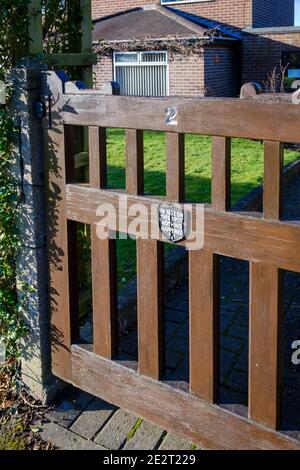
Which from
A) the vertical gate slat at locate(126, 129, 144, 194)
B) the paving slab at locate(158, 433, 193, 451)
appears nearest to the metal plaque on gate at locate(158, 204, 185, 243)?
the vertical gate slat at locate(126, 129, 144, 194)

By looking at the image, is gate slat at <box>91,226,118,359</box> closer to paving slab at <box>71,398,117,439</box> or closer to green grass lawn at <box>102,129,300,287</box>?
paving slab at <box>71,398,117,439</box>

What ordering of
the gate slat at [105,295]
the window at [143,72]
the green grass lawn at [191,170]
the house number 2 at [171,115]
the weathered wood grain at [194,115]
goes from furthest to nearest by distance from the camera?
1. the window at [143,72]
2. the green grass lawn at [191,170]
3. the gate slat at [105,295]
4. the house number 2 at [171,115]
5. the weathered wood grain at [194,115]

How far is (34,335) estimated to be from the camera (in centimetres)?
291

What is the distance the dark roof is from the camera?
16195 millimetres

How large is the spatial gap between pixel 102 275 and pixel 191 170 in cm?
578

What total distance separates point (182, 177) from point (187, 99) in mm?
291

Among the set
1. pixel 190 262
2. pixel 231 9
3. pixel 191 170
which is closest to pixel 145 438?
pixel 190 262

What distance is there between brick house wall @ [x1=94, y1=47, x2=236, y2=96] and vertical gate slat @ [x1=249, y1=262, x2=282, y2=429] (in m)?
14.2

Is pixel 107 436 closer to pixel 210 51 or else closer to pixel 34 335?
pixel 34 335

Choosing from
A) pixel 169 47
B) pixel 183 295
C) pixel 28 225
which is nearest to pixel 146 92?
pixel 169 47

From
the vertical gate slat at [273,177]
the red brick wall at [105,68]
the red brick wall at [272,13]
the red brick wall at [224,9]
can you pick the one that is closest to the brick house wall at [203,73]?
the red brick wall at [105,68]

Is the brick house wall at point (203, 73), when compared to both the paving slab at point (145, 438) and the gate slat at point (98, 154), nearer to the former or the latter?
the gate slat at point (98, 154)

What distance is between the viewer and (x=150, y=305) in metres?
2.45

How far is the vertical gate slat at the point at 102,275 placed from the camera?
2486 mm
